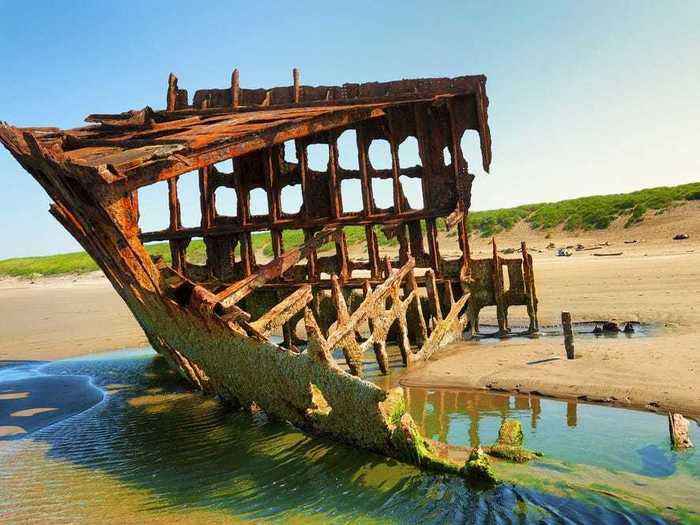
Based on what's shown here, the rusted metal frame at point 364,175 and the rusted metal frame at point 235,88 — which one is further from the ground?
the rusted metal frame at point 235,88

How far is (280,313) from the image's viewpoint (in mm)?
6848

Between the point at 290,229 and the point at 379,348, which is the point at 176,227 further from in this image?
the point at 379,348

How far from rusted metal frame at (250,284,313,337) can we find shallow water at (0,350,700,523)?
4.03ft

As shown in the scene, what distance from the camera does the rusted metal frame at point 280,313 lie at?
6.57 metres

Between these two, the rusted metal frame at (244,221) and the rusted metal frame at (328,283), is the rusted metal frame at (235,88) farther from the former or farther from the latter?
the rusted metal frame at (328,283)

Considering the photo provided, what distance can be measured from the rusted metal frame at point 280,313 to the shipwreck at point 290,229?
22mm

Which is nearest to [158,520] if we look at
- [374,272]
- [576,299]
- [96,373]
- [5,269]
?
[374,272]

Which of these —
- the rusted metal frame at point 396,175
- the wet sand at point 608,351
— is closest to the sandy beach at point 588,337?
the wet sand at point 608,351

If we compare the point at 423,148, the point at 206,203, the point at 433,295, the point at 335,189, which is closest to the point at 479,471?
the point at 433,295

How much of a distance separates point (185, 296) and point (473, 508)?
3.86m

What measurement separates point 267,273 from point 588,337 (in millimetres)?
6396

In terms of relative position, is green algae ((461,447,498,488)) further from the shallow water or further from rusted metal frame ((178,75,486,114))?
rusted metal frame ((178,75,486,114))

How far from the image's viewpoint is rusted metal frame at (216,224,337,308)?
6.53 meters

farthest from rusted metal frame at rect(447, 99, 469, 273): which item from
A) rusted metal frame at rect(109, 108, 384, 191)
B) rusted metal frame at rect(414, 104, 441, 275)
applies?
rusted metal frame at rect(109, 108, 384, 191)
